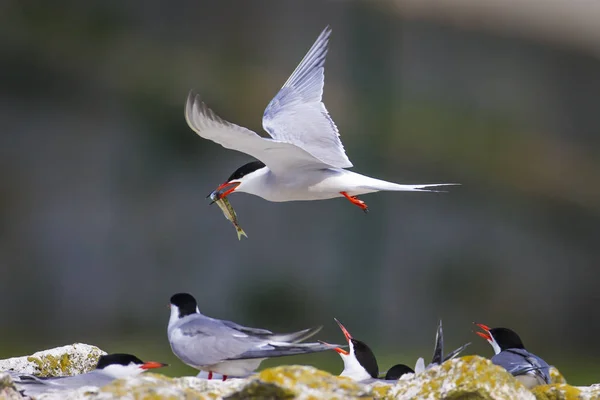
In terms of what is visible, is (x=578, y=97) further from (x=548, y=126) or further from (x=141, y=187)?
(x=141, y=187)

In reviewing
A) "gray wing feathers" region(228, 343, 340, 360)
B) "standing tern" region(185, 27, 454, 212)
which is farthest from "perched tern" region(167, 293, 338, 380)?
"standing tern" region(185, 27, 454, 212)

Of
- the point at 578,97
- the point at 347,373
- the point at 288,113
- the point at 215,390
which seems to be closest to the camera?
the point at 215,390

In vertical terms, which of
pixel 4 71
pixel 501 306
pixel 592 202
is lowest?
pixel 501 306

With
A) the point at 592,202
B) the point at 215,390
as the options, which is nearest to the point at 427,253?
the point at 592,202

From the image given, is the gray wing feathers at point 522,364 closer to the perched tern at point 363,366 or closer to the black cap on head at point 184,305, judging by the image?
the perched tern at point 363,366

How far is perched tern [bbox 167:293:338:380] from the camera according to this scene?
2775 millimetres

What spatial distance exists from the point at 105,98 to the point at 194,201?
119 cm

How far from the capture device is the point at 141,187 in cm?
830

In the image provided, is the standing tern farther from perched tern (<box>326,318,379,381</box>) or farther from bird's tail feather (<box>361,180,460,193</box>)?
perched tern (<box>326,318,379,381</box>)

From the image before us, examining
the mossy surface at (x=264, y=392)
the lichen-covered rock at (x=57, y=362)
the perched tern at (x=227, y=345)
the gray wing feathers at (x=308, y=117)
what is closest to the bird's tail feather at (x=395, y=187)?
the gray wing feathers at (x=308, y=117)

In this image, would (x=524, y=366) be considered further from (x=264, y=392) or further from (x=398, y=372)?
(x=264, y=392)

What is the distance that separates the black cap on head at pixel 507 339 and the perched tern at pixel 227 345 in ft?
2.62

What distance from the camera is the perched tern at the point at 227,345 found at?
9.11 feet

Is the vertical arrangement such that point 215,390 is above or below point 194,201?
below
